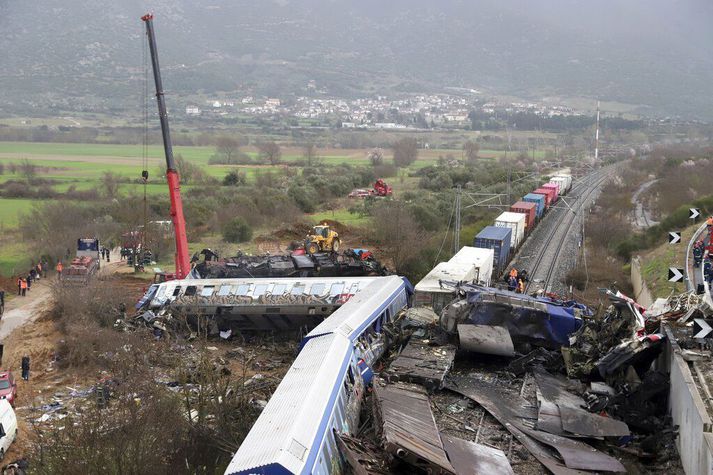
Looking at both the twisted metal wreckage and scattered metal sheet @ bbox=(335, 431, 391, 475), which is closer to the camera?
scattered metal sheet @ bbox=(335, 431, 391, 475)

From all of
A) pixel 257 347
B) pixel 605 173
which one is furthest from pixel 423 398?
pixel 605 173

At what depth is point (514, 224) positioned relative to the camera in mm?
39750

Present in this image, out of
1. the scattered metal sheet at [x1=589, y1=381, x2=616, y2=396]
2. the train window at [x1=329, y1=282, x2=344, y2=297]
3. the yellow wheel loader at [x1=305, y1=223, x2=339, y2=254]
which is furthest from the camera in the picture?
the yellow wheel loader at [x1=305, y1=223, x2=339, y2=254]

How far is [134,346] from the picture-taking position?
20.0 meters

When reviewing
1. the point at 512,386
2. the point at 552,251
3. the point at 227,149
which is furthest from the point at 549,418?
the point at 227,149

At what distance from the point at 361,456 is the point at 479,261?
18919 millimetres

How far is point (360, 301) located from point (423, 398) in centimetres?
695

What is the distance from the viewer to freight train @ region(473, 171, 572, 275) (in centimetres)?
3416

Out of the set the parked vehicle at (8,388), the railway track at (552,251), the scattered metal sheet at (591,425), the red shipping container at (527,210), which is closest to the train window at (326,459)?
the scattered metal sheet at (591,425)

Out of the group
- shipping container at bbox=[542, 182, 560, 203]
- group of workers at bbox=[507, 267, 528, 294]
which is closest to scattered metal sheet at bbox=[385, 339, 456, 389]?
group of workers at bbox=[507, 267, 528, 294]

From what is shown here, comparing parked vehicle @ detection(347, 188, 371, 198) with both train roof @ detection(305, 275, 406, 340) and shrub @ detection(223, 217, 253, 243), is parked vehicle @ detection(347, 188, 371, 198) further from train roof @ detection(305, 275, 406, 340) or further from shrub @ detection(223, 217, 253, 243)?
train roof @ detection(305, 275, 406, 340)

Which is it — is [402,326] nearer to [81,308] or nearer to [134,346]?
[134,346]

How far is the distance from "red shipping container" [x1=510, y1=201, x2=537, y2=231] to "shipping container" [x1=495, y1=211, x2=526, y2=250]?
2102 mm

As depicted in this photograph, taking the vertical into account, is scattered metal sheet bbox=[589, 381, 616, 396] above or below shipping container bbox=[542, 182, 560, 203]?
above
